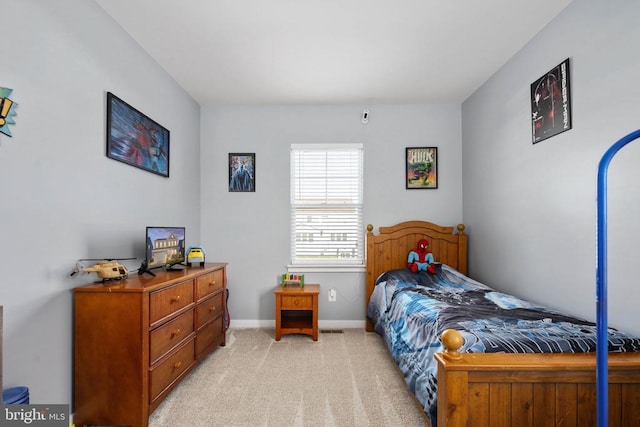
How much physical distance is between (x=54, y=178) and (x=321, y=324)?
2895mm

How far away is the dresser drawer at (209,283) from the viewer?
8.32 feet

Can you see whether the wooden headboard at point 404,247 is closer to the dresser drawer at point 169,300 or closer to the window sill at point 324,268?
the window sill at point 324,268

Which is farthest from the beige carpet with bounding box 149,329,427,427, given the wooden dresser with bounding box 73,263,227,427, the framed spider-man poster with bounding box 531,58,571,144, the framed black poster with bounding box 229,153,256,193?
the framed spider-man poster with bounding box 531,58,571,144

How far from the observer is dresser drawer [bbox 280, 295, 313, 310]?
3250mm

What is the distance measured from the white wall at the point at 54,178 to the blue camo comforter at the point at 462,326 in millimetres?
2101

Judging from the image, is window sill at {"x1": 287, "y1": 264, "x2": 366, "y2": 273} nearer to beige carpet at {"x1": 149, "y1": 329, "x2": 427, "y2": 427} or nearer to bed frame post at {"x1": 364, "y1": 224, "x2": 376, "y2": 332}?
bed frame post at {"x1": 364, "y1": 224, "x2": 376, "y2": 332}

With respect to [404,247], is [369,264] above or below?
below

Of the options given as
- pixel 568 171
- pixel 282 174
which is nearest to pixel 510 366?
pixel 568 171

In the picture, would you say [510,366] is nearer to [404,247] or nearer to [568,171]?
[568,171]

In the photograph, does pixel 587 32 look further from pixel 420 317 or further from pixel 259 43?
pixel 259 43

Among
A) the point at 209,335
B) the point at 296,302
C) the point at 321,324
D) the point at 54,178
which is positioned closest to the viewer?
the point at 54,178

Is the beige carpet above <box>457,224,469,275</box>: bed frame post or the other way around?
the other way around

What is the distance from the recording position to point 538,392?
50.7 inches

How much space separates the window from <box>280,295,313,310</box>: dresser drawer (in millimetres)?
565
